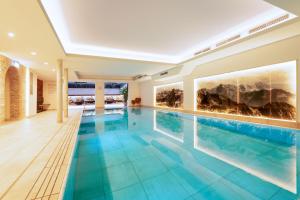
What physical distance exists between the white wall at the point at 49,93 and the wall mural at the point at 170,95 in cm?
991

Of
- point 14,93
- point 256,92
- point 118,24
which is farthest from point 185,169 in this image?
point 14,93

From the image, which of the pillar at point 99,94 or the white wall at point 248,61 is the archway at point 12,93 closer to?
the pillar at point 99,94

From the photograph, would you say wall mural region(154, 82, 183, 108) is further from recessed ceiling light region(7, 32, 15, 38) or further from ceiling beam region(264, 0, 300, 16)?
recessed ceiling light region(7, 32, 15, 38)

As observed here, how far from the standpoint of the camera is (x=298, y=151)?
332 cm

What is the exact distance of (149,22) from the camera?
4633 millimetres

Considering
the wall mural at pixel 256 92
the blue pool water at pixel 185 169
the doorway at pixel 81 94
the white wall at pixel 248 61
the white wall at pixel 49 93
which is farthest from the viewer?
the doorway at pixel 81 94

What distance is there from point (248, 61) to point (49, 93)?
15910 millimetres

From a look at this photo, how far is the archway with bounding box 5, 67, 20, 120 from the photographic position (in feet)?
22.8

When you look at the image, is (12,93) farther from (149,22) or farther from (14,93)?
(149,22)

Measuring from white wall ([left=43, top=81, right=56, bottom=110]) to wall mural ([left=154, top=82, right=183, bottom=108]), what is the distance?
32.5 ft

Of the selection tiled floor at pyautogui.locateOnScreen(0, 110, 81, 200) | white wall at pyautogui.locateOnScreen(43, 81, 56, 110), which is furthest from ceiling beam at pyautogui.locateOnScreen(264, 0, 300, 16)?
white wall at pyautogui.locateOnScreen(43, 81, 56, 110)

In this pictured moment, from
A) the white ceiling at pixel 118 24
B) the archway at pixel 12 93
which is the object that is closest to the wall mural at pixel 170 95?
the white ceiling at pixel 118 24

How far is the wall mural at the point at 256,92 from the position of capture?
535cm

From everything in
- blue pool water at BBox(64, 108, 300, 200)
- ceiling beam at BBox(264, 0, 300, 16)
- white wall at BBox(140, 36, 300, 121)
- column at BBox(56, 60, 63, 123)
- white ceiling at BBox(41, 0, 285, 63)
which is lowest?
blue pool water at BBox(64, 108, 300, 200)
